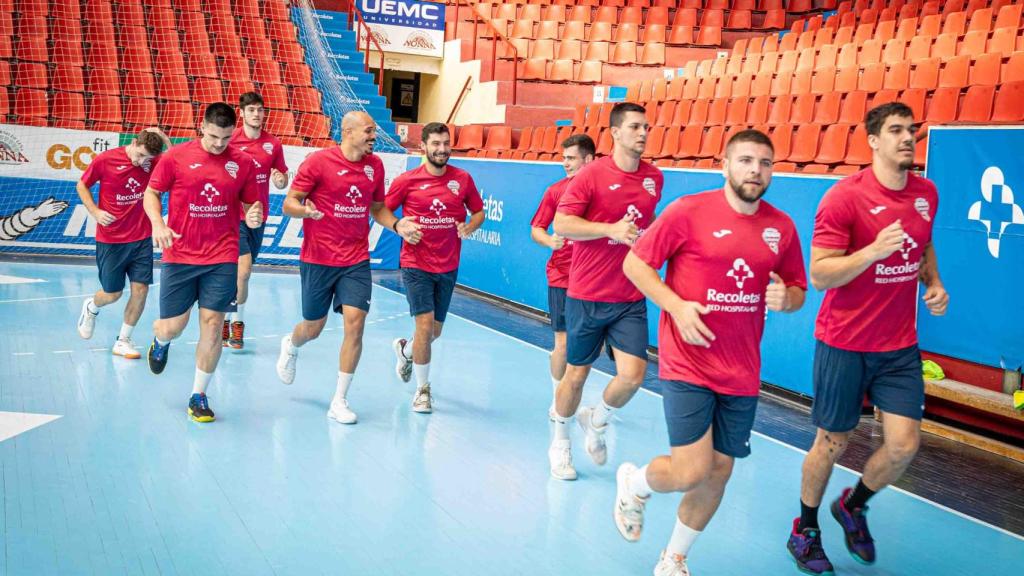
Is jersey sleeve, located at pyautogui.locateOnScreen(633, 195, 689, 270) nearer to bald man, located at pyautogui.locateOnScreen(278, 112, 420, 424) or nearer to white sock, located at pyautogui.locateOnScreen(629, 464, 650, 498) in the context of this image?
white sock, located at pyautogui.locateOnScreen(629, 464, 650, 498)

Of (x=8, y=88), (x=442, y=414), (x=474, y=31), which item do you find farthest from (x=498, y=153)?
(x=442, y=414)

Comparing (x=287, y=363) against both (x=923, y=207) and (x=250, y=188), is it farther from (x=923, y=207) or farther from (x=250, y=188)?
(x=923, y=207)

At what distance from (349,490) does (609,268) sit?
1966 mm

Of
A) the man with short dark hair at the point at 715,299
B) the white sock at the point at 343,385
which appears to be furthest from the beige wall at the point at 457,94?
the man with short dark hair at the point at 715,299

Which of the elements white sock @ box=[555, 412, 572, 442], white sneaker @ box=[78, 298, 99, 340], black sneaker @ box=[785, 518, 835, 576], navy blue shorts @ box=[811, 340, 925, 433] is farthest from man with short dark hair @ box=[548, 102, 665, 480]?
white sneaker @ box=[78, 298, 99, 340]

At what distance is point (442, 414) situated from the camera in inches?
300

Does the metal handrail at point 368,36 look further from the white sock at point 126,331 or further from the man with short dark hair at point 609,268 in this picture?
the man with short dark hair at point 609,268

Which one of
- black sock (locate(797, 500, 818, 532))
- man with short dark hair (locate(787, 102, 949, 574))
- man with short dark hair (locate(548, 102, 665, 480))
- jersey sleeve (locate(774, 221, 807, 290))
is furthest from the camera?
man with short dark hair (locate(548, 102, 665, 480))

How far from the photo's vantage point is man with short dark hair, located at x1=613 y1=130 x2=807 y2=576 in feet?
13.5

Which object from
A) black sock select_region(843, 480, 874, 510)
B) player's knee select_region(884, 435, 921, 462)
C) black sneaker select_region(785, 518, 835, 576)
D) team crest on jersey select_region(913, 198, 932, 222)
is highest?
team crest on jersey select_region(913, 198, 932, 222)

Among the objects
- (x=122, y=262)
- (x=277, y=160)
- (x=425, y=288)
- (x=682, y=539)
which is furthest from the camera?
(x=277, y=160)

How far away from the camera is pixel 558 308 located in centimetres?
741

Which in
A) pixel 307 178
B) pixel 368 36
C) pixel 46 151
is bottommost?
pixel 46 151

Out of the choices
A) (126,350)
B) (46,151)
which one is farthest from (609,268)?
(46,151)
